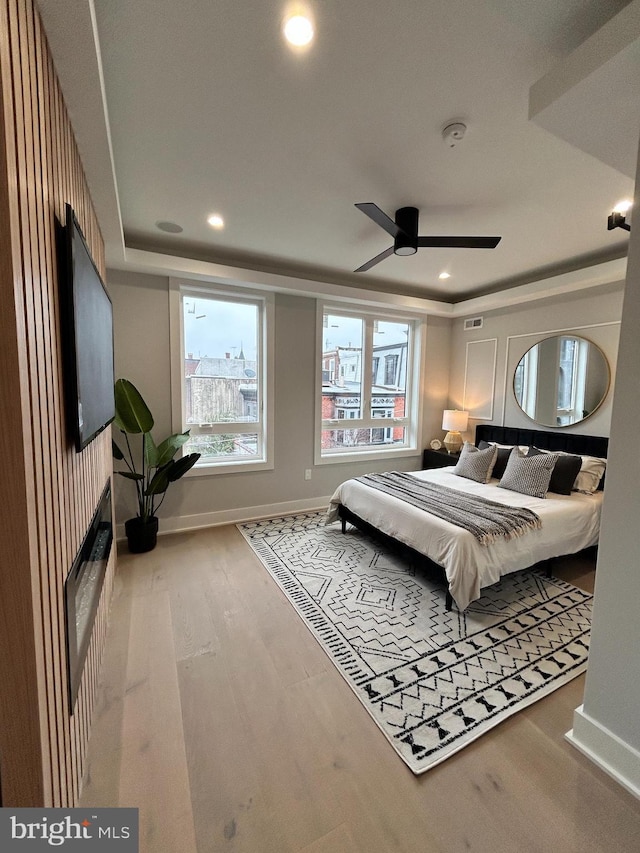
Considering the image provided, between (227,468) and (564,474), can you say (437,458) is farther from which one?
(227,468)

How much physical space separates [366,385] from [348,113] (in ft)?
10.4

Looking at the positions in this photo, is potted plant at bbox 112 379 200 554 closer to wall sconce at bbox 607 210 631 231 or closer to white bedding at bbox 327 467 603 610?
white bedding at bbox 327 467 603 610

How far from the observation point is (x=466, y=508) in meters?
2.72

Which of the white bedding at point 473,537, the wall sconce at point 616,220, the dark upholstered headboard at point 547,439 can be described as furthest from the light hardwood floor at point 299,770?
the wall sconce at point 616,220

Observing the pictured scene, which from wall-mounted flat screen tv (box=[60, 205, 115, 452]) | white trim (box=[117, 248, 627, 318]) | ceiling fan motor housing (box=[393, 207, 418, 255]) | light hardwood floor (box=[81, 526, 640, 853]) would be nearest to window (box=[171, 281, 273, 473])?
white trim (box=[117, 248, 627, 318])

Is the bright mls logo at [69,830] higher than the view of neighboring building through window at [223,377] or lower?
Result: lower

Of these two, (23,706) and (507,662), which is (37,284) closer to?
(23,706)

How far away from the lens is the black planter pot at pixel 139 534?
313cm

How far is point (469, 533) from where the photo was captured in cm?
232

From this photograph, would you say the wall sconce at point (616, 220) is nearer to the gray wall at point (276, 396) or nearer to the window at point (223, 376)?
the gray wall at point (276, 396)

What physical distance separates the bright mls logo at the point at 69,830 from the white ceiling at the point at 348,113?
215 centimetres

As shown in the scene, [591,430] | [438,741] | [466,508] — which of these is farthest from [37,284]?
[591,430]

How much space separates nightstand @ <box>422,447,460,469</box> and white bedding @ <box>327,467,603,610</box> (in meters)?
1.15

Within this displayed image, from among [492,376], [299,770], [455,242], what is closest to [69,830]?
[299,770]
